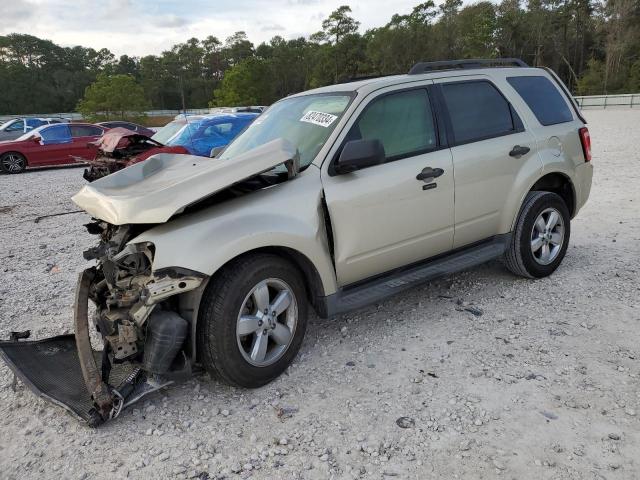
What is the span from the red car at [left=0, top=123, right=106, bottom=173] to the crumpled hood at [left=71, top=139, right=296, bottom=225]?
13.4m

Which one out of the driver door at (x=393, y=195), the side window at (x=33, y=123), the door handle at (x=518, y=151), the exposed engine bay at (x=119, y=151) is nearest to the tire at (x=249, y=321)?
the driver door at (x=393, y=195)

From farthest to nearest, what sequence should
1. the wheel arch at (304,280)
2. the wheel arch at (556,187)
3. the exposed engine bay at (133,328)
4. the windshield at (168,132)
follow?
the windshield at (168,132)
the wheel arch at (556,187)
the wheel arch at (304,280)
the exposed engine bay at (133,328)

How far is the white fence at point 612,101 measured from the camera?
126ft

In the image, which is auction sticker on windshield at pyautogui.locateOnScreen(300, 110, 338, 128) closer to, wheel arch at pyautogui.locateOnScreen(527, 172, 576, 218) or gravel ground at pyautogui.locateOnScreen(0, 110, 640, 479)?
gravel ground at pyautogui.locateOnScreen(0, 110, 640, 479)

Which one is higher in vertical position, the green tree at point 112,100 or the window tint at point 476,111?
the green tree at point 112,100

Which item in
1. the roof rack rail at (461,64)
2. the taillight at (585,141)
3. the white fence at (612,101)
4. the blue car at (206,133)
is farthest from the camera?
the white fence at (612,101)

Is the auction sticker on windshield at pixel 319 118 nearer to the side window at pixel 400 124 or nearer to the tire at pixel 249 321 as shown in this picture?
the side window at pixel 400 124

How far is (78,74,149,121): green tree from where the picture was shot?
4941cm

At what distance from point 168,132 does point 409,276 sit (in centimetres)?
962

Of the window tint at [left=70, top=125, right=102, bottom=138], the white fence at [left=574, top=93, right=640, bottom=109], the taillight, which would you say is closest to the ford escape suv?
the taillight

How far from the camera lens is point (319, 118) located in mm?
3891

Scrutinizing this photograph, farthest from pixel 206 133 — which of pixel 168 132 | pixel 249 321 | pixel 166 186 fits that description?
pixel 249 321

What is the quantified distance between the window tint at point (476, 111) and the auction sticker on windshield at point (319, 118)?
1073 millimetres

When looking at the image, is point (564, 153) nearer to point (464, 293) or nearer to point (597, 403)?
point (464, 293)
